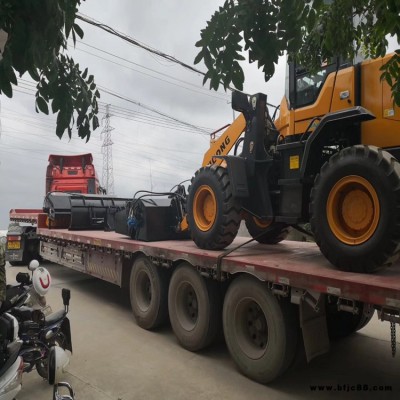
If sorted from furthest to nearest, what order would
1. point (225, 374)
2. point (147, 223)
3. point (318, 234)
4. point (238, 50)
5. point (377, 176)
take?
point (147, 223), point (225, 374), point (318, 234), point (377, 176), point (238, 50)

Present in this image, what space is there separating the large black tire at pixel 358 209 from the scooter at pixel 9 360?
2.62m

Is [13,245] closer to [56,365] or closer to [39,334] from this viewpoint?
[39,334]

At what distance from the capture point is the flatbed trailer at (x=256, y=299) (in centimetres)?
305

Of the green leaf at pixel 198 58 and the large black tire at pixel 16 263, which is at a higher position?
the green leaf at pixel 198 58

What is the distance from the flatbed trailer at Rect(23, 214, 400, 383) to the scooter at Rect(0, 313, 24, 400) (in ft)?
6.54

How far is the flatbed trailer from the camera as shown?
10.0ft

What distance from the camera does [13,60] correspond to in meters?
1.56

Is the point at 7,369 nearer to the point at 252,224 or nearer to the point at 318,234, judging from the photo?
the point at 318,234

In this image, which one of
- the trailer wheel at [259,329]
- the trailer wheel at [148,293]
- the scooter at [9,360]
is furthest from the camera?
the trailer wheel at [148,293]

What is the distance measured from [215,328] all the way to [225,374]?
0.57m

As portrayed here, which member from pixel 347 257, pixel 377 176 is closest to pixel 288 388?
pixel 347 257

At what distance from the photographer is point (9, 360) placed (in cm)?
288

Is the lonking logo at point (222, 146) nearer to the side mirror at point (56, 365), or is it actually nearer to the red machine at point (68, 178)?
the side mirror at point (56, 365)

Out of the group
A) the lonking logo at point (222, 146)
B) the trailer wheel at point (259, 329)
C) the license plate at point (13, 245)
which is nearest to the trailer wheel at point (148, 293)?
the trailer wheel at point (259, 329)
